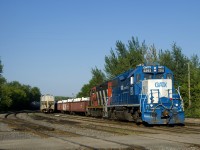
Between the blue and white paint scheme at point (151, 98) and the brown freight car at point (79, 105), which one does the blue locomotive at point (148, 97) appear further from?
the brown freight car at point (79, 105)

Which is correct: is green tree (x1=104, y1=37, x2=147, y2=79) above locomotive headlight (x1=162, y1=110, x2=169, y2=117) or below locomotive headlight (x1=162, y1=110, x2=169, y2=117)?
above

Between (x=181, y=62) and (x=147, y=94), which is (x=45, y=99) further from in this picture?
(x=147, y=94)

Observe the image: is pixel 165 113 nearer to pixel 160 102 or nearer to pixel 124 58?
pixel 160 102

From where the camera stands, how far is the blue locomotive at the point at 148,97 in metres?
19.0

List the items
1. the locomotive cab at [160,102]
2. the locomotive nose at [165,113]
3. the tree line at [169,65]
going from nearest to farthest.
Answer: the locomotive nose at [165,113], the locomotive cab at [160,102], the tree line at [169,65]

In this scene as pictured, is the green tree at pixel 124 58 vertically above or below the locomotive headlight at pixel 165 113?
above

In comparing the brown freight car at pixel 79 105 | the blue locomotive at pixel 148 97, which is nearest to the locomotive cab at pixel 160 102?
the blue locomotive at pixel 148 97

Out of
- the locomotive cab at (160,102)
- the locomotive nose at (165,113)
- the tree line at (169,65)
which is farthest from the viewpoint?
the tree line at (169,65)

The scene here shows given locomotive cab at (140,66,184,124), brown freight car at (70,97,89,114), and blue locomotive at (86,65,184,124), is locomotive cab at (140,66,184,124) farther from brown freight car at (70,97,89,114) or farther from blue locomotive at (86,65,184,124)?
brown freight car at (70,97,89,114)

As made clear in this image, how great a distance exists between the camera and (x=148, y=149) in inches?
A: 378

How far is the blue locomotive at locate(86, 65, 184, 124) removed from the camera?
19.0 meters

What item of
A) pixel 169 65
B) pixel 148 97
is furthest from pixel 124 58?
pixel 148 97

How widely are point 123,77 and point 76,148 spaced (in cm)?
1474

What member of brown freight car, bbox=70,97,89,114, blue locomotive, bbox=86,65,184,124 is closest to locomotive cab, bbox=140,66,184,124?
blue locomotive, bbox=86,65,184,124
